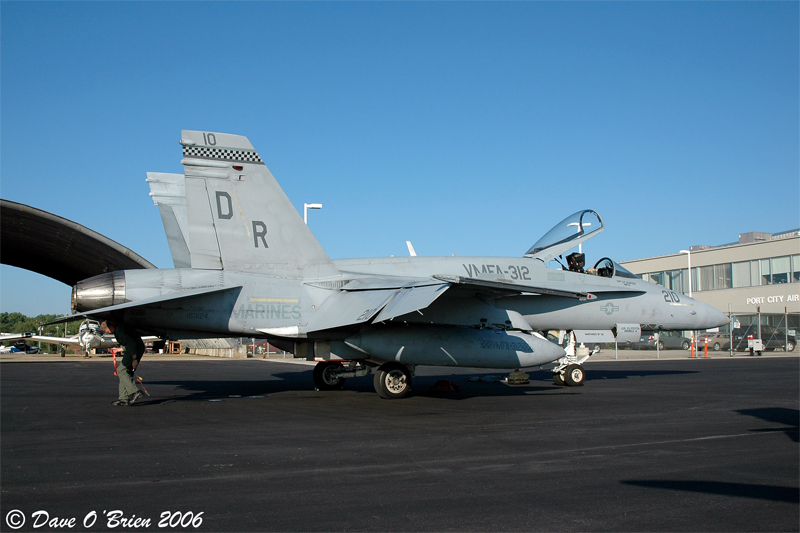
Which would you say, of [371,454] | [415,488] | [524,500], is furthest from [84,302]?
[524,500]

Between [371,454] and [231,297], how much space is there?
592 centimetres

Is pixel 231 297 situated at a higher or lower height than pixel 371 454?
higher

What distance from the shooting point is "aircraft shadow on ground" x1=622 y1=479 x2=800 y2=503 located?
4.66 m

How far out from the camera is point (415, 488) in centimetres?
486

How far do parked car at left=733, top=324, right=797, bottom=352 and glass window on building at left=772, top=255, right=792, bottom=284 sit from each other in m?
6.69

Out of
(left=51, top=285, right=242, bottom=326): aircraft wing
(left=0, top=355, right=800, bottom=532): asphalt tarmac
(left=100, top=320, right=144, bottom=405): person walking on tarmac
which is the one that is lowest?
(left=0, top=355, right=800, bottom=532): asphalt tarmac

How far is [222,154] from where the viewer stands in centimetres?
1149

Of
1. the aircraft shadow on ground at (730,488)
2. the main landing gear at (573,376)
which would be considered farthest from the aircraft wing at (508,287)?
the aircraft shadow on ground at (730,488)

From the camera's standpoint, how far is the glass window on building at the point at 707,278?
1977 inches

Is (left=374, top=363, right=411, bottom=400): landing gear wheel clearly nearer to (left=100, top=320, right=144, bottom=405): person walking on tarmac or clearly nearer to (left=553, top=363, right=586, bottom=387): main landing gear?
(left=100, top=320, right=144, bottom=405): person walking on tarmac

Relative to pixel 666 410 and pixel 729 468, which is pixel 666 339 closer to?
pixel 666 410

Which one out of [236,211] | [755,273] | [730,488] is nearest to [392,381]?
[236,211]

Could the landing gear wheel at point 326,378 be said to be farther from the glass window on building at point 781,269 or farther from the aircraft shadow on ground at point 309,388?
the glass window on building at point 781,269

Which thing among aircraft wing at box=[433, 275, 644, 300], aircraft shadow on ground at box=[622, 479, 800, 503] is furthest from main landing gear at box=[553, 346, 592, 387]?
aircraft shadow on ground at box=[622, 479, 800, 503]
